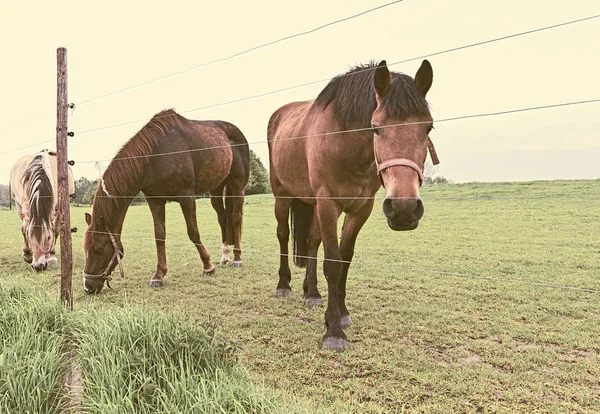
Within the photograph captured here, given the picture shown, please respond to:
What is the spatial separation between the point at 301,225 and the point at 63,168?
2.71m

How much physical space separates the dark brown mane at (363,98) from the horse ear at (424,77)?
5cm

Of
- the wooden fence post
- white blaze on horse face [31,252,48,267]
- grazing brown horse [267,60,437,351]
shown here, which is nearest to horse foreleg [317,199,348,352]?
grazing brown horse [267,60,437,351]

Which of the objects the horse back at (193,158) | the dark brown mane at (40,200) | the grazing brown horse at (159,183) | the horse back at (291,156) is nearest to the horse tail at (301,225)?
the horse back at (291,156)

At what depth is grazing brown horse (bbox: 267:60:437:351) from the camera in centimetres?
249

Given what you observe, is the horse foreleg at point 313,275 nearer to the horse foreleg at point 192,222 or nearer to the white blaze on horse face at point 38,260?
the horse foreleg at point 192,222

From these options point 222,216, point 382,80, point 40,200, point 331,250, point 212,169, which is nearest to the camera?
point 382,80

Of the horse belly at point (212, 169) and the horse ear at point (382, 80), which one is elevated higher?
the horse ear at point (382, 80)

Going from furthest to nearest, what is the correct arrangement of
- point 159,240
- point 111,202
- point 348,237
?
point 159,240, point 111,202, point 348,237

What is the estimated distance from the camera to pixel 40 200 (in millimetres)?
5938

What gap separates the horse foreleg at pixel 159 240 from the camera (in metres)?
5.36

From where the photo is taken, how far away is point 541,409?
2.17 m

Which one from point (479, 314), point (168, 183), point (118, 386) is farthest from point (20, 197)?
point (479, 314)

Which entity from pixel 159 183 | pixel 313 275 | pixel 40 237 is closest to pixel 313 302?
pixel 313 275

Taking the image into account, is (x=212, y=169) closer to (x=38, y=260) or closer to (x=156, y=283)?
(x=156, y=283)
